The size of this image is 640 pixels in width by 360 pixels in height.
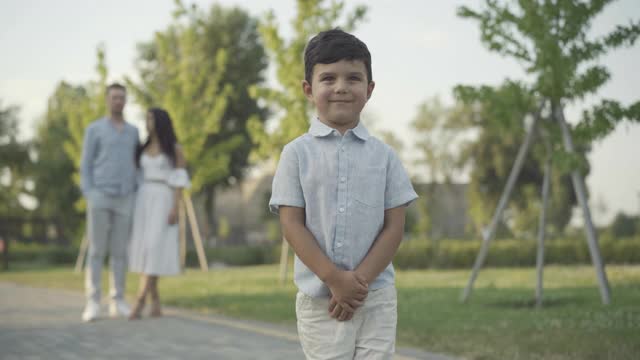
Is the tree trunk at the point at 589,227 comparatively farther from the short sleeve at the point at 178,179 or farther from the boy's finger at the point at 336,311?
the boy's finger at the point at 336,311

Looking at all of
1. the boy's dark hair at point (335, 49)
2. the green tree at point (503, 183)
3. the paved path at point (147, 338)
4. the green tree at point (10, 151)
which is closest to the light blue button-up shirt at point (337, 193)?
the boy's dark hair at point (335, 49)

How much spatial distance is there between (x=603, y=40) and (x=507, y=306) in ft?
10.8

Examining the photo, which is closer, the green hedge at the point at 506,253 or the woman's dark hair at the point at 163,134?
the woman's dark hair at the point at 163,134

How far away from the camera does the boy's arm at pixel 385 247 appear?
109 inches

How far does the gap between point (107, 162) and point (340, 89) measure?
6.02m

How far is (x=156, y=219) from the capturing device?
8.34 metres

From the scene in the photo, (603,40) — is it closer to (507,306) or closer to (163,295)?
(507,306)

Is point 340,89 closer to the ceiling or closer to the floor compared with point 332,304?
closer to the ceiling

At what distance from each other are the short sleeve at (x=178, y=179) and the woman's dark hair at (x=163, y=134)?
120mm

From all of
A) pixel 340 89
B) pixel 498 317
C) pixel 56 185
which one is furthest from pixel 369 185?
pixel 56 185

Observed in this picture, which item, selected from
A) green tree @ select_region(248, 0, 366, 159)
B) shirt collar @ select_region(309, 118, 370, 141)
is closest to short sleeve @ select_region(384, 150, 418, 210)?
shirt collar @ select_region(309, 118, 370, 141)

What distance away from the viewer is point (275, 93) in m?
14.8

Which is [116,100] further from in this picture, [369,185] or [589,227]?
[369,185]

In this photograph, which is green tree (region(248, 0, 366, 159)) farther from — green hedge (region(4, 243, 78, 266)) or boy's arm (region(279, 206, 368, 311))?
green hedge (region(4, 243, 78, 266))
